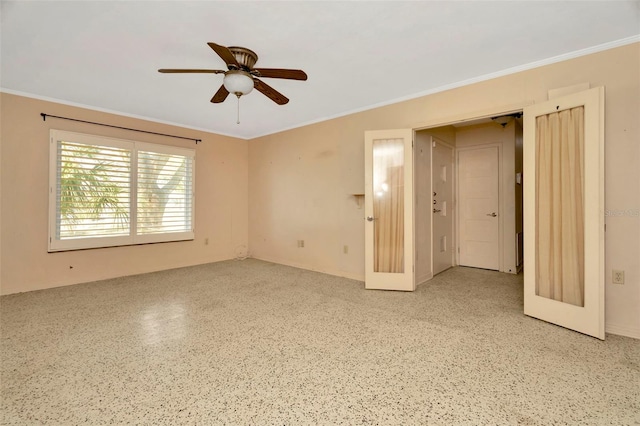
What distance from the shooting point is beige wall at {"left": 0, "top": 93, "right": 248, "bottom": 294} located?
11.8 ft

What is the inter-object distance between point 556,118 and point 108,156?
5603 millimetres

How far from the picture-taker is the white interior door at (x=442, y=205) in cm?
455

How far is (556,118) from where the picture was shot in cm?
267

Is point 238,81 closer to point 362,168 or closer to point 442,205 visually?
point 362,168

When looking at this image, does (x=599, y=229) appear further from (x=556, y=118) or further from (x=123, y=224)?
(x=123, y=224)

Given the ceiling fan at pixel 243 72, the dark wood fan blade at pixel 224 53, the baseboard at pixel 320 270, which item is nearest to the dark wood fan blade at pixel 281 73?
the ceiling fan at pixel 243 72

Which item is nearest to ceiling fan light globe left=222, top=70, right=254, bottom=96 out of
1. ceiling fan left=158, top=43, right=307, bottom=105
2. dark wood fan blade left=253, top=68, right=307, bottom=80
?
ceiling fan left=158, top=43, right=307, bottom=105

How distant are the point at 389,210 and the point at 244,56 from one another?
249cm

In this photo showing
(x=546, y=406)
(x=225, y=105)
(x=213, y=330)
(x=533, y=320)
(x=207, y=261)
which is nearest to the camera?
(x=546, y=406)

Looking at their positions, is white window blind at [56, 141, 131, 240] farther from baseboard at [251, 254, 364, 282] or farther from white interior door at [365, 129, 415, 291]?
white interior door at [365, 129, 415, 291]

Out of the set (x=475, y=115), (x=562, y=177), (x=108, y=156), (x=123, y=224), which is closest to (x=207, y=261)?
(x=123, y=224)

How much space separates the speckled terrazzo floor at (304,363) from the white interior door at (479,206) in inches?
63.0

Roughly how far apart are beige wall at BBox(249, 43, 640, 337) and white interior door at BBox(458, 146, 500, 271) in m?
1.99

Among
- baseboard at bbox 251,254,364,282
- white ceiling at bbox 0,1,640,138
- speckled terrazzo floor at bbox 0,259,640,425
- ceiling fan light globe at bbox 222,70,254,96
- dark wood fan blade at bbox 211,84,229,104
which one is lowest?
speckled terrazzo floor at bbox 0,259,640,425
